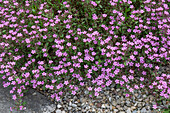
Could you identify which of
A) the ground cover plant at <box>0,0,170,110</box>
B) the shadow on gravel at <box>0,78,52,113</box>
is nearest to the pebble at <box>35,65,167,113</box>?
the ground cover plant at <box>0,0,170,110</box>

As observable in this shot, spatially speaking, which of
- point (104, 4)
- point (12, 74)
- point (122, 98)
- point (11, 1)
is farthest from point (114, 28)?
point (11, 1)

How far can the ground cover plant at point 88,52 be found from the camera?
12.8 ft

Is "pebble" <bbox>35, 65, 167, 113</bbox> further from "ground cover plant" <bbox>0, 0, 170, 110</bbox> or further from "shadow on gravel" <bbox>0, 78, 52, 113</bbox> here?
"shadow on gravel" <bbox>0, 78, 52, 113</bbox>

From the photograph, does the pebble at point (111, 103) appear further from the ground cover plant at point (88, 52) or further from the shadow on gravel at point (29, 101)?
the shadow on gravel at point (29, 101)

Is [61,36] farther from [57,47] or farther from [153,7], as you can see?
[153,7]

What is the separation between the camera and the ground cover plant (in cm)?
391

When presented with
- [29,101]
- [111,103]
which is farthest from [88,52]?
[29,101]

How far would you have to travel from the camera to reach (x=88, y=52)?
13.6ft

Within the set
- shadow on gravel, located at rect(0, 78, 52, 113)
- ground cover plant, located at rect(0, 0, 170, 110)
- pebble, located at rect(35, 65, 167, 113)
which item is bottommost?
shadow on gravel, located at rect(0, 78, 52, 113)

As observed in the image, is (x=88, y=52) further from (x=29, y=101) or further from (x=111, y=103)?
(x=29, y=101)

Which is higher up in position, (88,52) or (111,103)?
(88,52)

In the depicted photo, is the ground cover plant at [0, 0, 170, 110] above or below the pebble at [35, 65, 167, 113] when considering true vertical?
above

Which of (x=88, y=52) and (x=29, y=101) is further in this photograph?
(x=88, y=52)

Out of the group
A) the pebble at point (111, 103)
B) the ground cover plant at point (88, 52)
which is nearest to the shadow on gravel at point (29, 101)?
the ground cover plant at point (88, 52)
